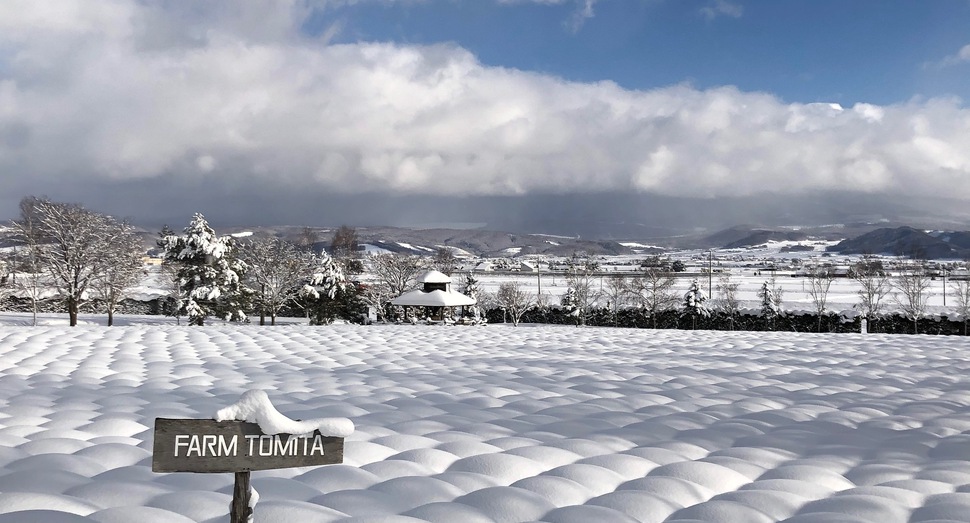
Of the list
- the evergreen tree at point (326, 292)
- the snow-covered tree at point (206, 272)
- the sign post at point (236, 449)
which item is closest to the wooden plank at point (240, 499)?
the sign post at point (236, 449)

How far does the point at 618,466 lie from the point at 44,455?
3743 millimetres

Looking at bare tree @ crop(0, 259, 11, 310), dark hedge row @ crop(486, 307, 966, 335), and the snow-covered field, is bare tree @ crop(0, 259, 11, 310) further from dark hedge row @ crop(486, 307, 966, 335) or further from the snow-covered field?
dark hedge row @ crop(486, 307, 966, 335)

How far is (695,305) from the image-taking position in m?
29.7

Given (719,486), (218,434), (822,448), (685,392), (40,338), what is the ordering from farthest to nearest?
(40,338) → (685,392) → (822,448) → (719,486) → (218,434)

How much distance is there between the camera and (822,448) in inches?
178

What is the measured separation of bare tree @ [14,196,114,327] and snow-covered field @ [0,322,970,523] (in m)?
17.6

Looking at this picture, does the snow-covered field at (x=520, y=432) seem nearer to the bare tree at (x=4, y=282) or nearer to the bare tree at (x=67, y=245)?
the bare tree at (x=67, y=245)

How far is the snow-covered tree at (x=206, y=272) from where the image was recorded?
26.6 meters

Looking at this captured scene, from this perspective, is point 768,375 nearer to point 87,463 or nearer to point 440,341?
point 440,341

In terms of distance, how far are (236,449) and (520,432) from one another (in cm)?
297

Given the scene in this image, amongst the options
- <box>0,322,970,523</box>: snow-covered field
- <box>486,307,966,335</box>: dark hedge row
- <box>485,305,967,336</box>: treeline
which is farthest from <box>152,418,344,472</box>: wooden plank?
<box>486,307,966,335</box>: dark hedge row

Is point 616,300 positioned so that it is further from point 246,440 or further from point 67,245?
point 246,440

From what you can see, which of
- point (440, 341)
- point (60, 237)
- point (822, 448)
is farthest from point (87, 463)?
point (60, 237)

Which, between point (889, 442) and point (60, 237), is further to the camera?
point (60, 237)
